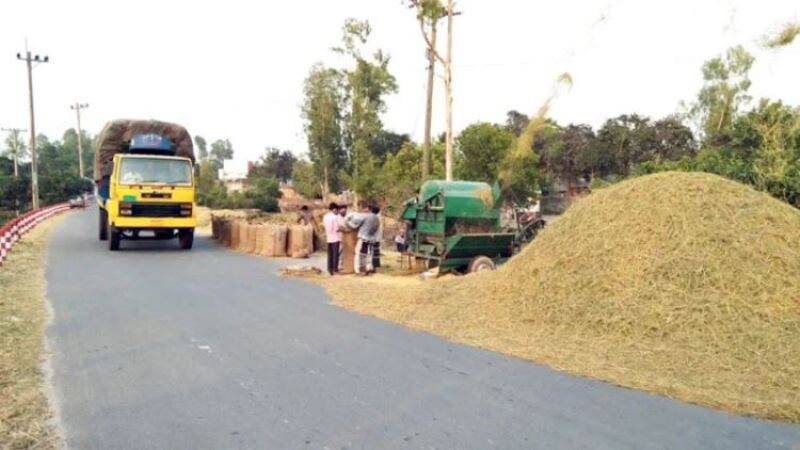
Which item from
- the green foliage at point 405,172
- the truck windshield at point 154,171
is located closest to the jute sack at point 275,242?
Answer: the truck windshield at point 154,171

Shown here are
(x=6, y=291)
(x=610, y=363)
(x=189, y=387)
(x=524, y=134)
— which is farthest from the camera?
(x=524, y=134)

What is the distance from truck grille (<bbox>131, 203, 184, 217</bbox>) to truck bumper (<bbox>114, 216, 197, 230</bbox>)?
10cm

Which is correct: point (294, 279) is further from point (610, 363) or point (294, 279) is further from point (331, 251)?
point (610, 363)

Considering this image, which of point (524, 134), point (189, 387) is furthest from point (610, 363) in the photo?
point (524, 134)

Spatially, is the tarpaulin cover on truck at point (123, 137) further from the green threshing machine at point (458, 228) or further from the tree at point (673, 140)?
the tree at point (673, 140)

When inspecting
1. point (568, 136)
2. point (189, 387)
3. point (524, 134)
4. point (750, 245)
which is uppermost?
point (568, 136)

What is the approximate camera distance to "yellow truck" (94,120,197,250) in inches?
652

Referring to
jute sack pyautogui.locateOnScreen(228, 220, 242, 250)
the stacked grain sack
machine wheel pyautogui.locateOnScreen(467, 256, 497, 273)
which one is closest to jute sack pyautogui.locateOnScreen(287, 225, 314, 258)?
the stacked grain sack

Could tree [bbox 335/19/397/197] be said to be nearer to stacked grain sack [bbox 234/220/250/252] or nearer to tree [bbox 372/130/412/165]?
tree [bbox 372/130/412/165]

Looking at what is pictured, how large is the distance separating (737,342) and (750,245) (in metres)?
1.83

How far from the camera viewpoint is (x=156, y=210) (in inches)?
662

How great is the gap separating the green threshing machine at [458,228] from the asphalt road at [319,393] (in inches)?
165

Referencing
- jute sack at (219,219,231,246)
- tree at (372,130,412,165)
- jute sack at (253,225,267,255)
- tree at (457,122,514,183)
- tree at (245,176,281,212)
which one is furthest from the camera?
tree at (372,130,412,165)

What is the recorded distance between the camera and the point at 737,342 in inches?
268
